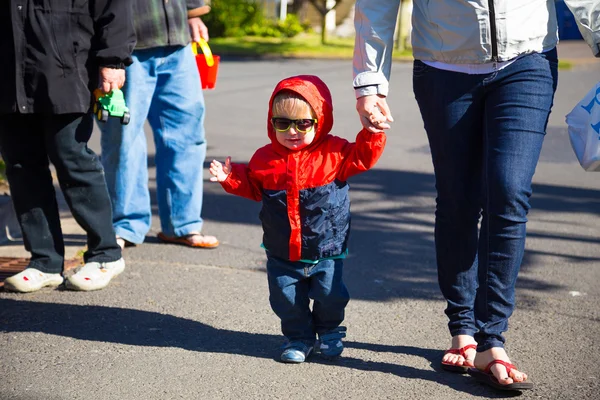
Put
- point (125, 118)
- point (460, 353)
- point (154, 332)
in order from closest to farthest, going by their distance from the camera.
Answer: point (460, 353)
point (154, 332)
point (125, 118)

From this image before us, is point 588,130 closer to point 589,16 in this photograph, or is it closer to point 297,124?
point 589,16

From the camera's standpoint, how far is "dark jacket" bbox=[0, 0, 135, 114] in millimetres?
4211

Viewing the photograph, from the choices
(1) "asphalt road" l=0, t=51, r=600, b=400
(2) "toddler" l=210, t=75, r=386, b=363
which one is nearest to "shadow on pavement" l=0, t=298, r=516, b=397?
(1) "asphalt road" l=0, t=51, r=600, b=400

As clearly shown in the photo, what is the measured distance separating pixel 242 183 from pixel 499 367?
1249 millimetres

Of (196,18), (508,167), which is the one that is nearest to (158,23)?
(196,18)

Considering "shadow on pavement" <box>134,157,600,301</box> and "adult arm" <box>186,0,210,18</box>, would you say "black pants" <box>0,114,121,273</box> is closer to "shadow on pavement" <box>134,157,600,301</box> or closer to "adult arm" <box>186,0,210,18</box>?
"shadow on pavement" <box>134,157,600,301</box>

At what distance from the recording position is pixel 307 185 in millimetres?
3559

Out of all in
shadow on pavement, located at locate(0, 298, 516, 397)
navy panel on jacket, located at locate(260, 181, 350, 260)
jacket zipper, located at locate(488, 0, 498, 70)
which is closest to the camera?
jacket zipper, located at locate(488, 0, 498, 70)

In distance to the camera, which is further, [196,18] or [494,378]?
[196,18]

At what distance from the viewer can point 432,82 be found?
11.3 feet

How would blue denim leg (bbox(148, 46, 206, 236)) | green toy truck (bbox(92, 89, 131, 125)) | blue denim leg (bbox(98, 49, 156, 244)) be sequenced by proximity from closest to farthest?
green toy truck (bbox(92, 89, 131, 125))
blue denim leg (bbox(98, 49, 156, 244))
blue denim leg (bbox(148, 46, 206, 236))

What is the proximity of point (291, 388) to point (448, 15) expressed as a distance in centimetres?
154

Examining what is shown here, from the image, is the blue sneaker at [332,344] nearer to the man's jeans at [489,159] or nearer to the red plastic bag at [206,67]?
the man's jeans at [489,159]

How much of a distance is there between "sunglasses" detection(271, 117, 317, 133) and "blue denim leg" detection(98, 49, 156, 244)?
67.6 inches
